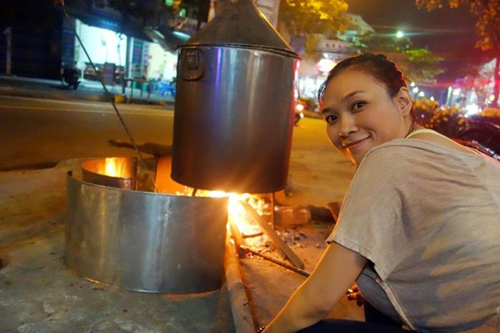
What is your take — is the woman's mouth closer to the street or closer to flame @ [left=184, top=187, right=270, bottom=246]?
flame @ [left=184, top=187, right=270, bottom=246]

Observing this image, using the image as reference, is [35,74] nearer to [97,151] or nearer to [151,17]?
[151,17]

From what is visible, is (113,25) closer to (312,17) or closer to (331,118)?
(312,17)

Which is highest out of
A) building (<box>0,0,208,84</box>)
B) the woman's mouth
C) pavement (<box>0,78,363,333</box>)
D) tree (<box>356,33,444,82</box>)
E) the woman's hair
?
tree (<box>356,33,444,82</box>)

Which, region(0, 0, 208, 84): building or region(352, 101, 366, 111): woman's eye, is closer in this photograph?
region(352, 101, 366, 111): woman's eye

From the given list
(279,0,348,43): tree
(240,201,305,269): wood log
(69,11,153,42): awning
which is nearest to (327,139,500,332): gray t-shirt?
(240,201,305,269): wood log

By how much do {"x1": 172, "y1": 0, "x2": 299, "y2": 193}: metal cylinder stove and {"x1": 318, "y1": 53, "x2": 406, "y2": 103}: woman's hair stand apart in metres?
2.15

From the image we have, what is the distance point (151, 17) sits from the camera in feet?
83.2

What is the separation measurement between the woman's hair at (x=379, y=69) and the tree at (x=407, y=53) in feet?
128

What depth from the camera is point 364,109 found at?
1.39 meters

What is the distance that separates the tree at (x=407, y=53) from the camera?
38.1m

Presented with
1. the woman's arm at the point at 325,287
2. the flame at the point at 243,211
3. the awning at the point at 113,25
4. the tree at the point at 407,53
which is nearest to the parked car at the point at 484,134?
the flame at the point at 243,211

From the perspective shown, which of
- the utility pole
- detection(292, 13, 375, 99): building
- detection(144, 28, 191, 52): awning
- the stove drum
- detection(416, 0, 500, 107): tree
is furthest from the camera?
detection(292, 13, 375, 99): building

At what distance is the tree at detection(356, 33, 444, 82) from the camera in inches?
1500

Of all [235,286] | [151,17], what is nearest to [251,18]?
[235,286]
